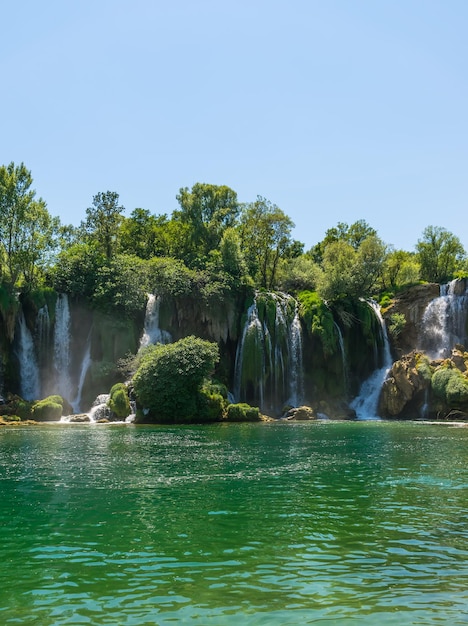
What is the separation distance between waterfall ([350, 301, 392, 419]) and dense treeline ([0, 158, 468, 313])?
7233mm

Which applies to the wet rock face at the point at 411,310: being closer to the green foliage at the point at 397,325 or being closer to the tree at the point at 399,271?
the green foliage at the point at 397,325

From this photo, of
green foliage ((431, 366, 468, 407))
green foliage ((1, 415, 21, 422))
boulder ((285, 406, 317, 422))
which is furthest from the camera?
boulder ((285, 406, 317, 422))

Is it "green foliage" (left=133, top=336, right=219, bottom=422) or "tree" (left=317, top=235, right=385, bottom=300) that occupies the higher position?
"tree" (left=317, top=235, right=385, bottom=300)

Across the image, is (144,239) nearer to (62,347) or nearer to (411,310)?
(62,347)

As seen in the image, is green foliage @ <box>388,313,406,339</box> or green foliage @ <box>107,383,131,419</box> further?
green foliage @ <box>388,313,406,339</box>

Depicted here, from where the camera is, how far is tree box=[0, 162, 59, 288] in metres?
60.0

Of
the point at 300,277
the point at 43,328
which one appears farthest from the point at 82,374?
the point at 300,277

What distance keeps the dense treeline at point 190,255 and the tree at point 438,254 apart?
13cm

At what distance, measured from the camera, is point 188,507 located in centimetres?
1609

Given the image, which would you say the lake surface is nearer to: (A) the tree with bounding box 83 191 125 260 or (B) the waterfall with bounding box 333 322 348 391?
(B) the waterfall with bounding box 333 322 348 391

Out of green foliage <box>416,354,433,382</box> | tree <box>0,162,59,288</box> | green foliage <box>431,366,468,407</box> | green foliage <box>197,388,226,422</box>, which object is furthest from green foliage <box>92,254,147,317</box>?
green foliage <box>431,366,468,407</box>

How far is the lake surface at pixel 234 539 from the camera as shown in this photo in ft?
29.6

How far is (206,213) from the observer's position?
267 ft

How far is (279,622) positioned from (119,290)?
53.5 meters
